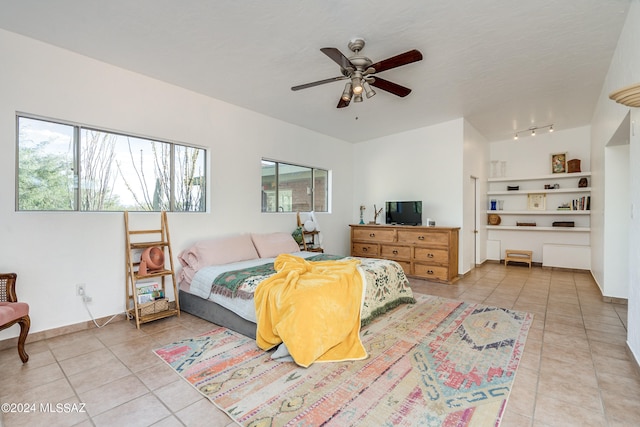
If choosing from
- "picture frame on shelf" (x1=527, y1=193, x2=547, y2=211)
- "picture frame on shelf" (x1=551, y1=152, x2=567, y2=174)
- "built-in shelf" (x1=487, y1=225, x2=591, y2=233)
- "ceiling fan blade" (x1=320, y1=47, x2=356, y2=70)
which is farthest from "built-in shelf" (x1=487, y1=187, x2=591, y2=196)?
"ceiling fan blade" (x1=320, y1=47, x2=356, y2=70)

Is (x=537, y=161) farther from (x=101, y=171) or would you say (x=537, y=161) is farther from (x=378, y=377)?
(x=101, y=171)

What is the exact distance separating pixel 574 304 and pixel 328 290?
139 inches

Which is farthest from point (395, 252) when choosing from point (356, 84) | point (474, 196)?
point (356, 84)

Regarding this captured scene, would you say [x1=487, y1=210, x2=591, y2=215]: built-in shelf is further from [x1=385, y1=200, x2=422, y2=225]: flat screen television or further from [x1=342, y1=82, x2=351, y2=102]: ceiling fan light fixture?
[x1=342, y1=82, x2=351, y2=102]: ceiling fan light fixture

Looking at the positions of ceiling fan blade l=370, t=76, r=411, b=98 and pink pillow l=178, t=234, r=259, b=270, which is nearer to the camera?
ceiling fan blade l=370, t=76, r=411, b=98

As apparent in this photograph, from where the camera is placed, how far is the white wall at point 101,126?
8.70 ft

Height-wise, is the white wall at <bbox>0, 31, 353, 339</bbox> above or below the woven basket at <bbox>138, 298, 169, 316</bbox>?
above

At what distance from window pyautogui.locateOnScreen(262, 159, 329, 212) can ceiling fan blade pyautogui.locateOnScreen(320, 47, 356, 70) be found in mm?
2625

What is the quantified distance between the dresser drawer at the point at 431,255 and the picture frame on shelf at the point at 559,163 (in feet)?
11.7

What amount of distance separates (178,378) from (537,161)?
25.0ft

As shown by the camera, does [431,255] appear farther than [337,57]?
Yes

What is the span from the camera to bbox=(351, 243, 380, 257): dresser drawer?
567 cm

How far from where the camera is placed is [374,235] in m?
5.70

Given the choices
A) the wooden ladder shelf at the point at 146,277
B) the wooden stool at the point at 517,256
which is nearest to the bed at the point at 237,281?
the wooden ladder shelf at the point at 146,277
